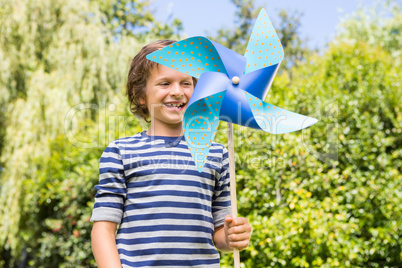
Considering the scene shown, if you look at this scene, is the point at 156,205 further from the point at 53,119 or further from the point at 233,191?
the point at 53,119

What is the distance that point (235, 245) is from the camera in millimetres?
1857

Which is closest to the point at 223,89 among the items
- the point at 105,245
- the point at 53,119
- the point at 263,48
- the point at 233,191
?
the point at 263,48

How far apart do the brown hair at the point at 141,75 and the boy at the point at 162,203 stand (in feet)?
0.35

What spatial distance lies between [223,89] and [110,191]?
666 millimetres

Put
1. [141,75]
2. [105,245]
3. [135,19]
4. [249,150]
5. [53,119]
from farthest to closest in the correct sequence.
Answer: [135,19], [53,119], [249,150], [141,75], [105,245]

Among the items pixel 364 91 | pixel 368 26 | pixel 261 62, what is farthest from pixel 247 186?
pixel 368 26

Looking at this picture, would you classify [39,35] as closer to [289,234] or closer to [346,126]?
[346,126]

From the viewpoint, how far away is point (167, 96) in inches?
80.3

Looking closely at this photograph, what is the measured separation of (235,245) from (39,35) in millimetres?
8356

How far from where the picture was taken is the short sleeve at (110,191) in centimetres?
183

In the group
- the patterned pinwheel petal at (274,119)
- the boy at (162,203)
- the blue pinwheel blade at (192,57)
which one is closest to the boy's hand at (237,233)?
the boy at (162,203)

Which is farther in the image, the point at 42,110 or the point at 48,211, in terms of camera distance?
the point at 42,110

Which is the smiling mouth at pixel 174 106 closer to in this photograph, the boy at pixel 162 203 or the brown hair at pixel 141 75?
the boy at pixel 162 203

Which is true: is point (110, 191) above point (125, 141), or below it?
below
